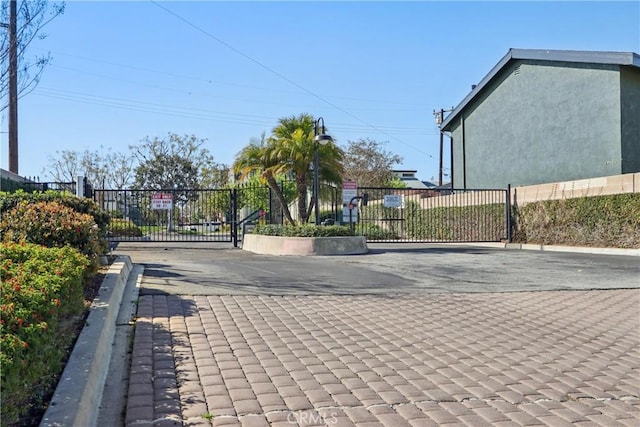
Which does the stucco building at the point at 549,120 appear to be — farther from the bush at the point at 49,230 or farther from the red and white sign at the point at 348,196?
the bush at the point at 49,230

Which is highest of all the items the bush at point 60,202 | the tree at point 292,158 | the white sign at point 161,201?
the tree at point 292,158

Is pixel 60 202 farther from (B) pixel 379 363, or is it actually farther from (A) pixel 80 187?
(B) pixel 379 363

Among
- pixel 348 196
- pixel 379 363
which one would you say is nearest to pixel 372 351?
pixel 379 363

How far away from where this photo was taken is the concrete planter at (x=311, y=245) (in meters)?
15.3

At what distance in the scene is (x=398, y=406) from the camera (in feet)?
13.8

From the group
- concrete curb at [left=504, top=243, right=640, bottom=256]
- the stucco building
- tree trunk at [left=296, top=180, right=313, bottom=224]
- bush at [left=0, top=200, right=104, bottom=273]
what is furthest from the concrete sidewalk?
the stucco building

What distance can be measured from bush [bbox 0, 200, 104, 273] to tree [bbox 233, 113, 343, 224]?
10.9 m

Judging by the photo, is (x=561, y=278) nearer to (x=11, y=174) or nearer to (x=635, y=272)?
(x=635, y=272)

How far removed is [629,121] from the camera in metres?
19.6

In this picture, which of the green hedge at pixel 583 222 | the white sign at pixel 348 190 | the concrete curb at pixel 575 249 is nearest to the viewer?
the concrete curb at pixel 575 249

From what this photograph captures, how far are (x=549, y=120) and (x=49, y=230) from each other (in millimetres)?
20435

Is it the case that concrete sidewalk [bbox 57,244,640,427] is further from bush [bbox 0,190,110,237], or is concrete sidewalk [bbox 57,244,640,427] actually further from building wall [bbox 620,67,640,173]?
building wall [bbox 620,67,640,173]

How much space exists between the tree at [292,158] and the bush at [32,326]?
42.9 feet

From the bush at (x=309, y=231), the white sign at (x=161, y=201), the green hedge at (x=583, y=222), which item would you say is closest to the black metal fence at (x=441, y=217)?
the green hedge at (x=583, y=222)
